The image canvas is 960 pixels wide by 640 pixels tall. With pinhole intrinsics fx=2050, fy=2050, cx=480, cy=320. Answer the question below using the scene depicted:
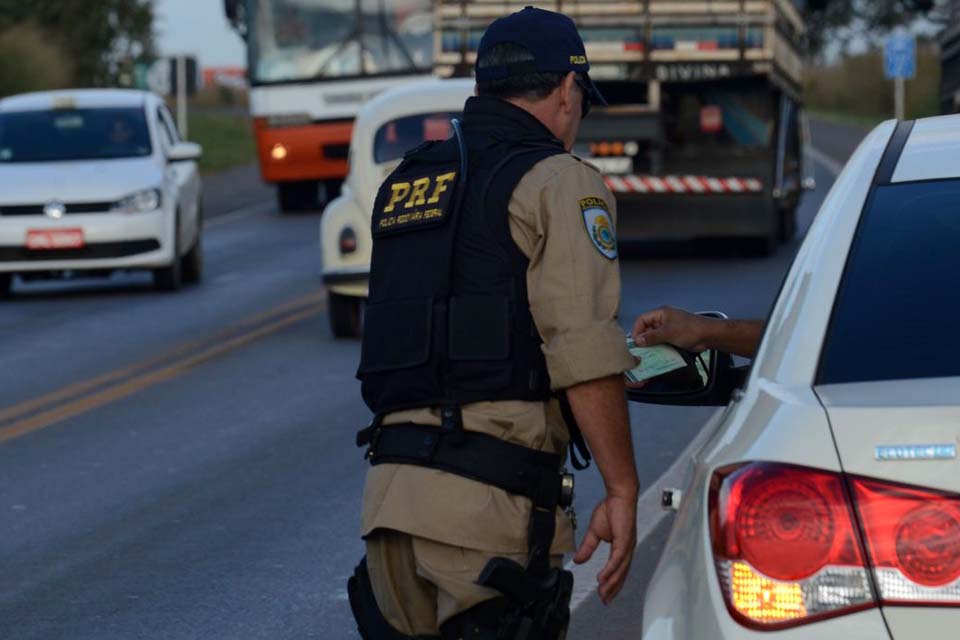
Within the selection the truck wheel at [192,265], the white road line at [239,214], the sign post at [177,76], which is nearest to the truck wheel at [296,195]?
the white road line at [239,214]

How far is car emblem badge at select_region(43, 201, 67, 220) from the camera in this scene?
17531mm

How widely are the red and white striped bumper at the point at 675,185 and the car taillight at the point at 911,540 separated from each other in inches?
645

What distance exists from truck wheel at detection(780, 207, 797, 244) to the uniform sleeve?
18269mm

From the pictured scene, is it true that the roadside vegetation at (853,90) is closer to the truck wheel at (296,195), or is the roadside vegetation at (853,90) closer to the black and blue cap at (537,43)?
the truck wheel at (296,195)

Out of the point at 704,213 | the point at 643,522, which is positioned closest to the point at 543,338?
the point at 643,522

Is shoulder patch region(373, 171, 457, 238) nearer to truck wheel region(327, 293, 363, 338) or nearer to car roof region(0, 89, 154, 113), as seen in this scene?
truck wheel region(327, 293, 363, 338)

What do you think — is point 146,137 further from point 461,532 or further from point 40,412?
point 461,532

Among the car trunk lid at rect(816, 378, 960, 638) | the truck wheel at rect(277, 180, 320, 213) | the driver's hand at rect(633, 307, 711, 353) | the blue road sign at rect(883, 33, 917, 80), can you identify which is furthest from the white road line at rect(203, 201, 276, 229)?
the car trunk lid at rect(816, 378, 960, 638)

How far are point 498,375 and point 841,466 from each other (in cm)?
91

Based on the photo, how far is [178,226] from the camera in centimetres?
1806

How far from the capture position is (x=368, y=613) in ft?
12.4

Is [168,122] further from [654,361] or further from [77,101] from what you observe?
[654,361]

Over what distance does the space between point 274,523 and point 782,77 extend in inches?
559

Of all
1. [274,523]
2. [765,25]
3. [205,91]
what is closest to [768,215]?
[765,25]
